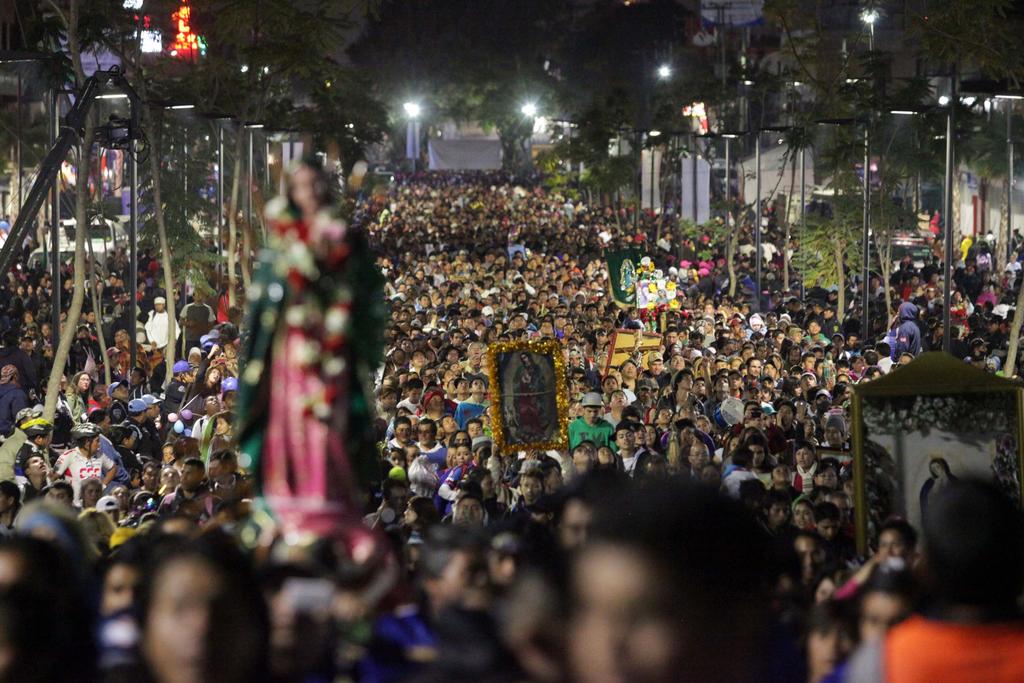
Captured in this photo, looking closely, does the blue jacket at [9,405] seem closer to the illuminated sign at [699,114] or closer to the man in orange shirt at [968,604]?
the man in orange shirt at [968,604]

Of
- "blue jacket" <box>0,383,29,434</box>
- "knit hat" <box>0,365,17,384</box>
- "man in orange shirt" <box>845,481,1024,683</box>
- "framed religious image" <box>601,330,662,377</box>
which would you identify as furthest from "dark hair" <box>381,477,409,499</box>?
"framed religious image" <box>601,330,662,377</box>

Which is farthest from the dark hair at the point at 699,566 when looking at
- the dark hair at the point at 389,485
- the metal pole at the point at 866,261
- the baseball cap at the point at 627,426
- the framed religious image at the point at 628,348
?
the metal pole at the point at 866,261

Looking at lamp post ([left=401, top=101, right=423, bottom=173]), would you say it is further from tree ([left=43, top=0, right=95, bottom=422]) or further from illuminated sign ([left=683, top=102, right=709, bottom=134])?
tree ([left=43, top=0, right=95, bottom=422])

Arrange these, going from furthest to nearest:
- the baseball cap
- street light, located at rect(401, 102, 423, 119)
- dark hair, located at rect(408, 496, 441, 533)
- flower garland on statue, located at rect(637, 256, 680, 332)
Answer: street light, located at rect(401, 102, 423, 119), flower garland on statue, located at rect(637, 256, 680, 332), the baseball cap, dark hair, located at rect(408, 496, 441, 533)

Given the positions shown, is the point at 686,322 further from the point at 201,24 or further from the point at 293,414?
the point at 293,414

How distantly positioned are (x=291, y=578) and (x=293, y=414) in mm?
498

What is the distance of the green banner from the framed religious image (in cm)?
575

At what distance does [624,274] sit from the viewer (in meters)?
26.1

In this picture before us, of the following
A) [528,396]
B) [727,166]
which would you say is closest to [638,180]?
[727,166]

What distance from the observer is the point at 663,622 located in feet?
9.61

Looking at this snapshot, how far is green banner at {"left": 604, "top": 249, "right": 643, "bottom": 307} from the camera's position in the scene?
25.9 m

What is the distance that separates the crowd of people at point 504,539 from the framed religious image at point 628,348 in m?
0.10

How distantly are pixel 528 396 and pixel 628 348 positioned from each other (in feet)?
22.9

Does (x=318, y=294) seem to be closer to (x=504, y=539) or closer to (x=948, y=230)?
(x=504, y=539)
